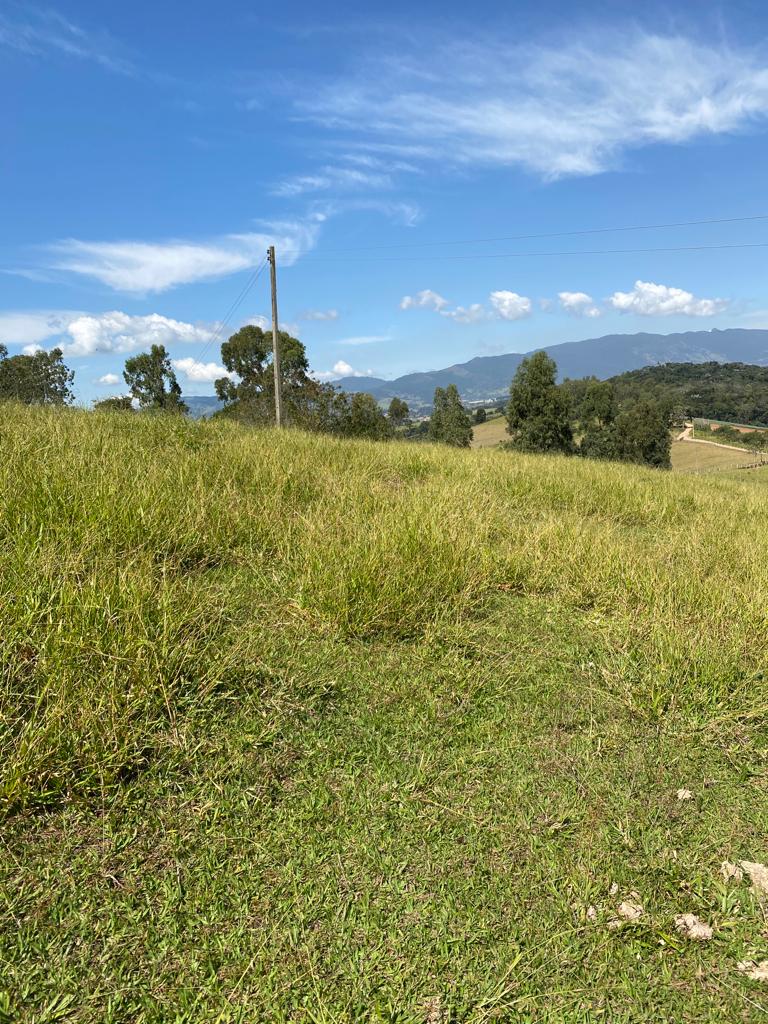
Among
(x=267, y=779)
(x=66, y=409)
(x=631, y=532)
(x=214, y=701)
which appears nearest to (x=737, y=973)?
(x=267, y=779)

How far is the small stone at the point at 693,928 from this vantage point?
66.2 inches

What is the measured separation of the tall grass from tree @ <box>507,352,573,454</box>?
1445 inches

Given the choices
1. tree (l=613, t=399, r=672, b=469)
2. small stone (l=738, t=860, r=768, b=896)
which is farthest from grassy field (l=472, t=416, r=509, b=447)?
small stone (l=738, t=860, r=768, b=896)

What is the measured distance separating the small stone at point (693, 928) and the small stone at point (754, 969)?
0.10 meters

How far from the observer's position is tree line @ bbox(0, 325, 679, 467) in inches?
1123

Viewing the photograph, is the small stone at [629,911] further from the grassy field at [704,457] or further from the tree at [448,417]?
the grassy field at [704,457]

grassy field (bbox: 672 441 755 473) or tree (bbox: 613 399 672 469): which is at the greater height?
tree (bbox: 613 399 672 469)

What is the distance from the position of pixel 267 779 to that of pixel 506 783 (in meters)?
0.99

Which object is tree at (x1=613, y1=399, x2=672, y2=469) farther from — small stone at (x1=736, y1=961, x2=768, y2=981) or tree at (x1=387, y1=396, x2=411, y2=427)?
small stone at (x1=736, y1=961, x2=768, y2=981)

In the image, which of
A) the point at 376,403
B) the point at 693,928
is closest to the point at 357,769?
the point at 693,928

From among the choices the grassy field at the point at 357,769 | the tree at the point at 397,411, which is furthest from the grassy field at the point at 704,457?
the grassy field at the point at 357,769

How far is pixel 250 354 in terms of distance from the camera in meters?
40.2

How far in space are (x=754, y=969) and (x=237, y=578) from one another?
3.01 metres

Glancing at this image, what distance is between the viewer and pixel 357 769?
223 centimetres
